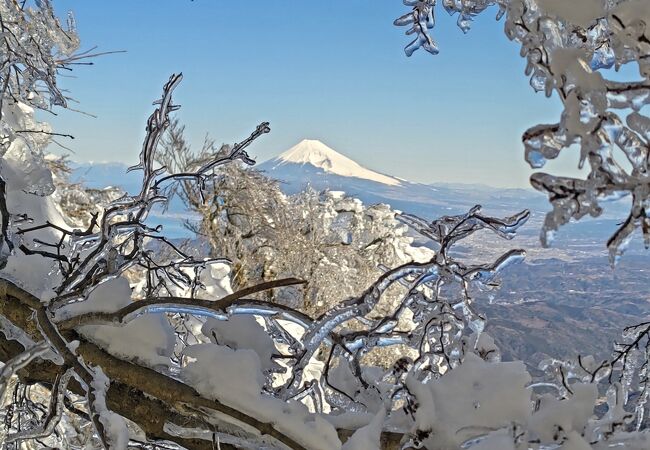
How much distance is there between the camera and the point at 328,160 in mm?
38031

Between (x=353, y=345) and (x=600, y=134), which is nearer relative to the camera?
(x=600, y=134)

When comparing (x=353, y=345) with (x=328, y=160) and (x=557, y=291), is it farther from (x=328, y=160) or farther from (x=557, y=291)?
(x=328, y=160)

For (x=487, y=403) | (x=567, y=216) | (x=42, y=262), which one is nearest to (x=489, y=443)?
(x=487, y=403)

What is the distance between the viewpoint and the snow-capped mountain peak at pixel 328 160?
35969mm

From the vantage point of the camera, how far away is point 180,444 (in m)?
1.54

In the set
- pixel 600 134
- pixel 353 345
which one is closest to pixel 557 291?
pixel 353 345

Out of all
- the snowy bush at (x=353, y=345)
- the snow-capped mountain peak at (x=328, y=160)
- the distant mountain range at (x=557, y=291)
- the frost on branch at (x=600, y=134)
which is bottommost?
the distant mountain range at (x=557, y=291)

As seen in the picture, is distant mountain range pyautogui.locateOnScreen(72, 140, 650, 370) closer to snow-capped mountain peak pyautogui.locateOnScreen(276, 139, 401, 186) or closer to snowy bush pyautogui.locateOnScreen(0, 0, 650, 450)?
snow-capped mountain peak pyautogui.locateOnScreen(276, 139, 401, 186)

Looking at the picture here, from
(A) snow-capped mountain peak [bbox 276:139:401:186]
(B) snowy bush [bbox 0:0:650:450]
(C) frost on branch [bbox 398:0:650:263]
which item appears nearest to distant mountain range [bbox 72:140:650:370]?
(A) snow-capped mountain peak [bbox 276:139:401:186]

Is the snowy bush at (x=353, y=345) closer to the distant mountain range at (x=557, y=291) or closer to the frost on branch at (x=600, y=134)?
the frost on branch at (x=600, y=134)

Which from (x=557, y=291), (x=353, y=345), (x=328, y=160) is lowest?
(x=557, y=291)

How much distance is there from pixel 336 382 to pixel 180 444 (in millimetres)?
588

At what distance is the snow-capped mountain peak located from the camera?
36.0 metres

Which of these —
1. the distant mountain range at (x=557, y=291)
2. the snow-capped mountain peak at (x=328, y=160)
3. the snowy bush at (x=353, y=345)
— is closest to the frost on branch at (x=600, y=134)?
the snowy bush at (x=353, y=345)
